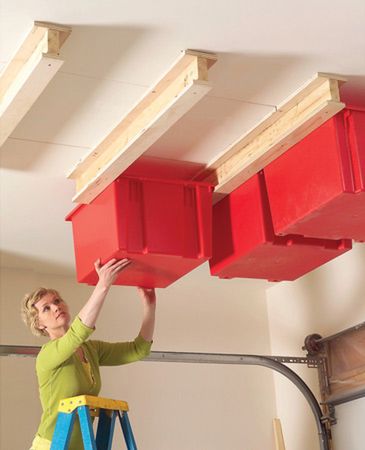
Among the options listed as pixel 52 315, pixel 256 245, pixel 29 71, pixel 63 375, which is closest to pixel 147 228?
pixel 256 245

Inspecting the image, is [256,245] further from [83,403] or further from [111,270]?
[83,403]

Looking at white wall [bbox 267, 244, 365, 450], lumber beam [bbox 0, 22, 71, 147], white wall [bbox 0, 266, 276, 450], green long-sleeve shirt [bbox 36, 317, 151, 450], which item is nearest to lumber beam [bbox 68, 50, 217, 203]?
lumber beam [bbox 0, 22, 71, 147]

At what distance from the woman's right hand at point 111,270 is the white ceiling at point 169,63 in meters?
0.58

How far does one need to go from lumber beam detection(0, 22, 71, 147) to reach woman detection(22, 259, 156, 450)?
89 centimetres

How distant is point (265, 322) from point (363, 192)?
293 centimetres

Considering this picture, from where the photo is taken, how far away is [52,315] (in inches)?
166

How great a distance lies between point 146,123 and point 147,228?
61 cm

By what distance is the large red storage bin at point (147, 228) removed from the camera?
4.01m

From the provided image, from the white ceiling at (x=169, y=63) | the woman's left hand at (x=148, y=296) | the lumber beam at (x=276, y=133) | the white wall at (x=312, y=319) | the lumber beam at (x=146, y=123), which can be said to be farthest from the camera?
the white wall at (x=312, y=319)

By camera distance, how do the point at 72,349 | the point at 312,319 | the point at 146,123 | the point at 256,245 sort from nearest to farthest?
1. the point at 146,123
2. the point at 72,349
3. the point at 256,245
4. the point at 312,319

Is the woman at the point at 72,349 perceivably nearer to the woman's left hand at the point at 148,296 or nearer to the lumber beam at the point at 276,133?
the woman's left hand at the point at 148,296

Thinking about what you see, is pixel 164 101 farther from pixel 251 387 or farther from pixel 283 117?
pixel 251 387

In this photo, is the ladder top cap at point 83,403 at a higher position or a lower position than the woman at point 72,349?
lower

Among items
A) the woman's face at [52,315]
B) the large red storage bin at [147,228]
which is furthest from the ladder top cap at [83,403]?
the large red storage bin at [147,228]
